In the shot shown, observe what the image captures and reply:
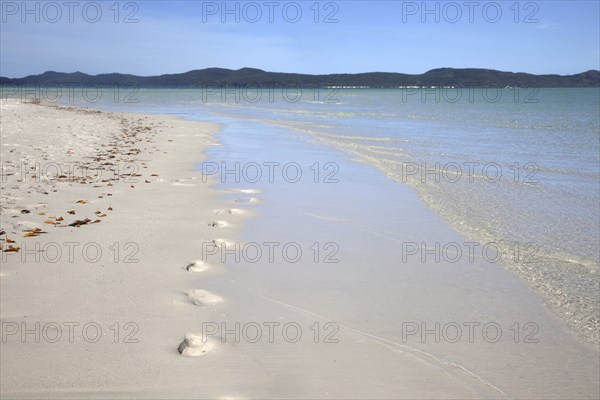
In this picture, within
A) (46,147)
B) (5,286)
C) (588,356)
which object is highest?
(46,147)

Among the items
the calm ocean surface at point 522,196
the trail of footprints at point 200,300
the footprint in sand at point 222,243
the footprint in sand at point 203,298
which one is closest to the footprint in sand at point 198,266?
the trail of footprints at point 200,300

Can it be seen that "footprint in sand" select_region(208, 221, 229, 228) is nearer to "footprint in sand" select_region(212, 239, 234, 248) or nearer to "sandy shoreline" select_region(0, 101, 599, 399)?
"sandy shoreline" select_region(0, 101, 599, 399)

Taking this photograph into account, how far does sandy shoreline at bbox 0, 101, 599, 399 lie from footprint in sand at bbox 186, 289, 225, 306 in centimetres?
2

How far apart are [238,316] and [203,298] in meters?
0.41

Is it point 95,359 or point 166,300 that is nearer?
point 95,359

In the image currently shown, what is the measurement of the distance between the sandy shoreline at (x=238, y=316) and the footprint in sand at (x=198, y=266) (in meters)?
0.02

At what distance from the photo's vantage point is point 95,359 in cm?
286

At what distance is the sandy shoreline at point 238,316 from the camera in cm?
271

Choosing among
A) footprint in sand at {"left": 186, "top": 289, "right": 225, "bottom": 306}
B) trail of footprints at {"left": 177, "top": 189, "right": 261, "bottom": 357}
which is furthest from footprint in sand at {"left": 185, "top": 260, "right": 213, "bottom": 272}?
footprint in sand at {"left": 186, "top": 289, "right": 225, "bottom": 306}

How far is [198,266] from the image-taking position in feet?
14.4

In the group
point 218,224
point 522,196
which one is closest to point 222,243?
point 218,224

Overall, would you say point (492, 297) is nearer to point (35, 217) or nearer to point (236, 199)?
point (236, 199)

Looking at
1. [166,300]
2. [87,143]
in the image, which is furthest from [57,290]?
[87,143]

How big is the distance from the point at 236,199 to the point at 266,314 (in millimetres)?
3793
